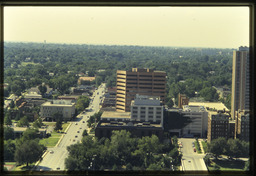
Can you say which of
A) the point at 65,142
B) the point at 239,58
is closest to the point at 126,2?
the point at 65,142

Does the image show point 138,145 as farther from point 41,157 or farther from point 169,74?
point 169,74

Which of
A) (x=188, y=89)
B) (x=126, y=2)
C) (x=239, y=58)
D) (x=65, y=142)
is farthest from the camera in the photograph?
(x=188, y=89)

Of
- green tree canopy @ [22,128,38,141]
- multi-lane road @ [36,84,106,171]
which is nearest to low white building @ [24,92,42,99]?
multi-lane road @ [36,84,106,171]

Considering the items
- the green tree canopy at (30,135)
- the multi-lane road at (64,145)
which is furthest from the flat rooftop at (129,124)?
the green tree canopy at (30,135)

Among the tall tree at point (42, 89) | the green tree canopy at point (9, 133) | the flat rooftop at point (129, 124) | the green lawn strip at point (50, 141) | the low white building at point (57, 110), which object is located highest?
the tall tree at point (42, 89)

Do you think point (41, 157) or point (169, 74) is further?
point (169, 74)

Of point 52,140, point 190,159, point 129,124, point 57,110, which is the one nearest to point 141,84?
point 57,110

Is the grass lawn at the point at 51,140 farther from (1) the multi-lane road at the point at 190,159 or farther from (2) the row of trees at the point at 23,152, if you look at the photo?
(1) the multi-lane road at the point at 190,159
